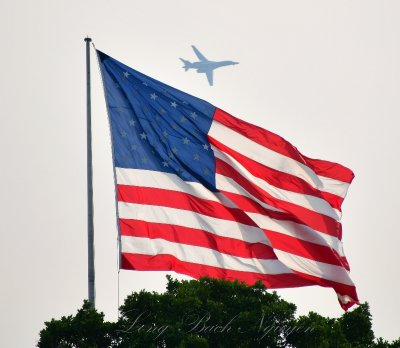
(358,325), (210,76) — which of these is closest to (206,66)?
(210,76)

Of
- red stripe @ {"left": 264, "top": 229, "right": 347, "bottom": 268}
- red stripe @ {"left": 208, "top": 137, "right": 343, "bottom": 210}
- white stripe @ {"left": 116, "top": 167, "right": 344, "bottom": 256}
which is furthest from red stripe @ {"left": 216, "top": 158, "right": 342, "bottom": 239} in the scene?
red stripe @ {"left": 264, "top": 229, "right": 347, "bottom": 268}

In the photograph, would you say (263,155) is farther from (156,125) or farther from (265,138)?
(156,125)

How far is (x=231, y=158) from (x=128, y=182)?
387 centimetres

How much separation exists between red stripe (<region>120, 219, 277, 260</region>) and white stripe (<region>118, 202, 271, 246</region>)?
125 millimetres

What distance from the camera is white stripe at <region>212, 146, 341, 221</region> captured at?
3891 centimetres

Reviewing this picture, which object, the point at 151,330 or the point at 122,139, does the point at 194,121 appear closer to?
the point at 122,139

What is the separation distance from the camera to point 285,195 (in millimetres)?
39188

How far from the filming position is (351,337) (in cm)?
4312

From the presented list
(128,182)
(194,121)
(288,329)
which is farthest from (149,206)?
(288,329)

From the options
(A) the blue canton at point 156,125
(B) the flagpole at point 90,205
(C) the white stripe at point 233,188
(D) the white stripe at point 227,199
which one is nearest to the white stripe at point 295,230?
(D) the white stripe at point 227,199

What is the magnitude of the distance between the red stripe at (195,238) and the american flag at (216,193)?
3cm

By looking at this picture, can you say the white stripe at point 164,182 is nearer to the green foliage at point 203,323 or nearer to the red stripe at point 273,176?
the red stripe at point 273,176

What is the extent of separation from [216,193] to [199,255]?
2.33 m

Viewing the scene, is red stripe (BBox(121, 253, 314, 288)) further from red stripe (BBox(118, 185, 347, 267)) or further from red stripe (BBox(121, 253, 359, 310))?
red stripe (BBox(118, 185, 347, 267))
